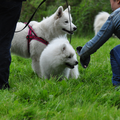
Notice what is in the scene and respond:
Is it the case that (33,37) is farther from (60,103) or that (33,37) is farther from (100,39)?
(60,103)

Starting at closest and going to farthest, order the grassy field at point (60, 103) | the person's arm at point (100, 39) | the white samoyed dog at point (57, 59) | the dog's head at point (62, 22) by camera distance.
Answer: the grassy field at point (60, 103), the person's arm at point (100, 39), the white samoyed dog at point (57, 59), the dog's head at point (62, 22)

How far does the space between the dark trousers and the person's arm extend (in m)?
1.14

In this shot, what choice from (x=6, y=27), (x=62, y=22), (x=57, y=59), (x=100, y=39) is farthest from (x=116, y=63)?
(x=62, y=22)

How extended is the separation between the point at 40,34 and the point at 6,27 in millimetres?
1529

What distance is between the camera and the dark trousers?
2668 millimetres

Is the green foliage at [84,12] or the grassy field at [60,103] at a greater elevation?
the green foliage at [84,12]

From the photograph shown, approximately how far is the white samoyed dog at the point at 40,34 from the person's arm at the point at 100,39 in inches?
60.6

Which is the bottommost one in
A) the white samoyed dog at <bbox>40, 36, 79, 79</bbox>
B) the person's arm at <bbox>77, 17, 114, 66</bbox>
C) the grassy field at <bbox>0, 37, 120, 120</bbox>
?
the grassy field at <bbox>0, 37, 120, 120</bbox>

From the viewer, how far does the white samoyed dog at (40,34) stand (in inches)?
164

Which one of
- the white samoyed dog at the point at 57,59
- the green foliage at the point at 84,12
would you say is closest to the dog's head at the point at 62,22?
the white samoyed dog at the point at 57,59

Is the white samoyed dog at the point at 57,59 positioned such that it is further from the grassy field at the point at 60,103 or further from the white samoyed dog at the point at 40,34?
the white samoyed dog at the point at 40,34

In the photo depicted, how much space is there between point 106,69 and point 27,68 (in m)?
1.91

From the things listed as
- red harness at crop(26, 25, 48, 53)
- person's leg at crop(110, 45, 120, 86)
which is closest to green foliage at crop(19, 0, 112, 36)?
red harness at crop(26, 25, 48, 53)

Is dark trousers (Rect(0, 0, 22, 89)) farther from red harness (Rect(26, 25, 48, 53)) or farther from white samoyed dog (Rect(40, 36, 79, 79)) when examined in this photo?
red harness (Rect(26, 25, 48, 53))
